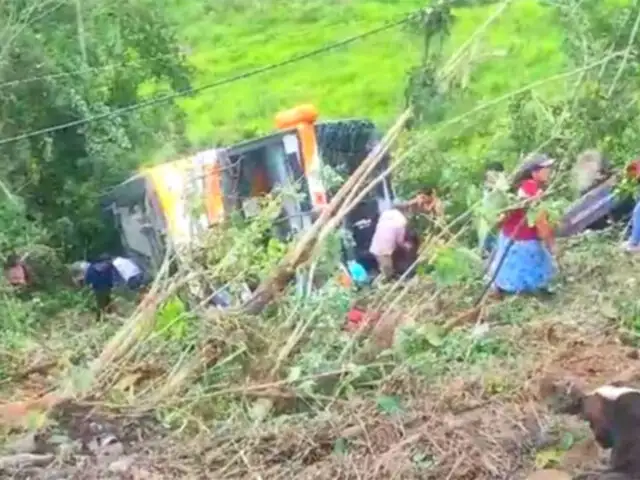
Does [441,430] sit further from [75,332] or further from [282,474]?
[75,332]

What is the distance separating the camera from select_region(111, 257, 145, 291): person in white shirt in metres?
10.8

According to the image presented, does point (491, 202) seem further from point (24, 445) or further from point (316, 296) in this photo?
point (24, 445)

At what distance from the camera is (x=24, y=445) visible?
6.02 meters

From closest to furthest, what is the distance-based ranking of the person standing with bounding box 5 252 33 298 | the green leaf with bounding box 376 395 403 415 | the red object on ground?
the green leaf with bounding box 376 395 403 415, the red object on ground, the person standing with bounding box 5 252 33 298

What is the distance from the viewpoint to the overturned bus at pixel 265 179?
8.94m

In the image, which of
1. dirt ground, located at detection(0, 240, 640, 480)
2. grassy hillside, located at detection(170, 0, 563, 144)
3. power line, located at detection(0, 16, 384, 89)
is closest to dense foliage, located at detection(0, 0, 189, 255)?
power line, located at detection(0, 16, 384, 89)

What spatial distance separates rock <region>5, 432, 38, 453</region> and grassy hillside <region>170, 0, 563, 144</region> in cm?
706

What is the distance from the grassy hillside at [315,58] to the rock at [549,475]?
7.59m

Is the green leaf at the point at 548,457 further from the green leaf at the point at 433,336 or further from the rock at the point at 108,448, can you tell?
the rock at the point at 108,448

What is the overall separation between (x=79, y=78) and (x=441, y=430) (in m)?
6.60

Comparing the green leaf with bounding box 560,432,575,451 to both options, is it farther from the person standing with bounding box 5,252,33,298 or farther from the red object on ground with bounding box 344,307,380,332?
the person standing with bounding box 5,252,33,298

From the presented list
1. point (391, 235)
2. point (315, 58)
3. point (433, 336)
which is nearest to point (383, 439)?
point (433, 336)

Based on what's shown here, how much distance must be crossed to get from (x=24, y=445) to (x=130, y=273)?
498cm

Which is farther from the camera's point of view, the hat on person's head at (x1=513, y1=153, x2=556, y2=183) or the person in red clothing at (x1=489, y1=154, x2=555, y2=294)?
the person in red clothing at (x1=489, y1=154, x2=555, y2=294)
